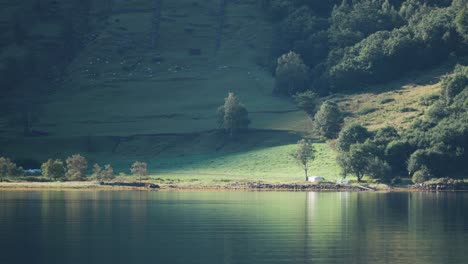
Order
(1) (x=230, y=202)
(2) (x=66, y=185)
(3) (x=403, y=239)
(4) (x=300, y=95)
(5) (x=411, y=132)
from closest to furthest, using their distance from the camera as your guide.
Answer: (3) (x=403, y=239) < (1) (x=230, y=202) < (2) (x=66, y=185) < (5) (x=411, y=132) < (4) (x=300, y=95)

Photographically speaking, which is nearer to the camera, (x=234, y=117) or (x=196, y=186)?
(x=196, y=186)

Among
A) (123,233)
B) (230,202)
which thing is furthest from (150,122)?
(123,233)

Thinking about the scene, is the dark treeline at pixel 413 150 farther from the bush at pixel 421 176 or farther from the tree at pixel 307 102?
the tree at pixel 307 102

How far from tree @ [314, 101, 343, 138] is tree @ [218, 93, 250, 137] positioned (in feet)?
51.9

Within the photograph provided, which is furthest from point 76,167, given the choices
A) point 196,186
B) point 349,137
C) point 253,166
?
point 349,137

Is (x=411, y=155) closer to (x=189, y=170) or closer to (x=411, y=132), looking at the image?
(x=411, y=132)

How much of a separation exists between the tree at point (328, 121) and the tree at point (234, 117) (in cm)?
1583

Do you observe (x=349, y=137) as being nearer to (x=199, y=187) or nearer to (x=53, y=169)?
(x=199, y=187)

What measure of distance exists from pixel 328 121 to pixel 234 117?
20.5 m

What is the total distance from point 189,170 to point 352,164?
103ft

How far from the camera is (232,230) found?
246 ft

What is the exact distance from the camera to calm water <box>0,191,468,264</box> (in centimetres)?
6056

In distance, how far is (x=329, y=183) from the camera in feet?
466

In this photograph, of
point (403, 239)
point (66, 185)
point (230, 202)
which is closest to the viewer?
point (403, 239)
